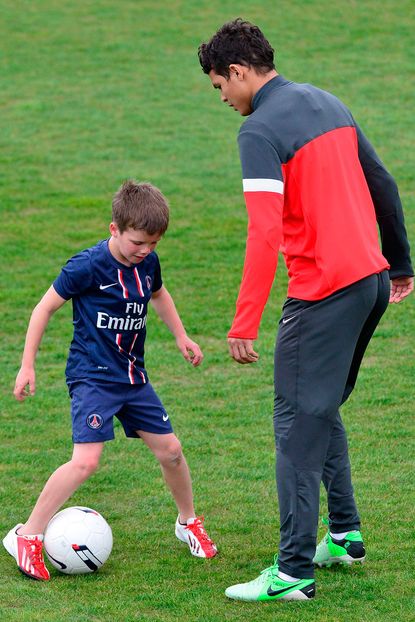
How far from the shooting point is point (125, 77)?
18.3 meters

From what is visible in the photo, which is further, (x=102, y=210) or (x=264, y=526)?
(x=102, y=210)

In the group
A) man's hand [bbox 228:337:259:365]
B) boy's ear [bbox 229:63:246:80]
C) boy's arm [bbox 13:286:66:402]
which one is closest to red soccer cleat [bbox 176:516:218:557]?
boy's arm [bbox 13:286:66:402]

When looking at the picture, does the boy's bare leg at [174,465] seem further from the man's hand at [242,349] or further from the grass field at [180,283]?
the man's hand at [242,349]

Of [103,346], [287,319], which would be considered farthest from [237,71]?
[103,346]

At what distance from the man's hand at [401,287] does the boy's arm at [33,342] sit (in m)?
1.51

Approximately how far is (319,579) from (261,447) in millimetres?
1869

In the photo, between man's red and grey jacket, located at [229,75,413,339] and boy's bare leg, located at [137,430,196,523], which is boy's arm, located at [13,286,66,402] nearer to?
boy's bare leg, located at [137,430,196,523]

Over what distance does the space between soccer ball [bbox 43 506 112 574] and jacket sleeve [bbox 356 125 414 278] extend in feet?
5.82

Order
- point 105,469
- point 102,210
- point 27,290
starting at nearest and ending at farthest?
point 105,469, point 27,290, point 102,210

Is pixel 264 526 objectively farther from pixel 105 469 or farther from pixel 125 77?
pixel 125 77

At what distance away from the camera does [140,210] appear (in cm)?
500

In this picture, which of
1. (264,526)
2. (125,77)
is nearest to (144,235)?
(264,526)

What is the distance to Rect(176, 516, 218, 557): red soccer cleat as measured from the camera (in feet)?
17.6

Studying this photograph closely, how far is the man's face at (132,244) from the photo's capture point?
503 centimetres
